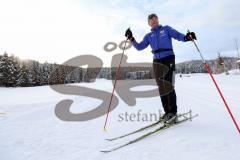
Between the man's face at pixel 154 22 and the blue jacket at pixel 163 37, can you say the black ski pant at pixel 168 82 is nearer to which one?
the blue jacket at pixel 163 37

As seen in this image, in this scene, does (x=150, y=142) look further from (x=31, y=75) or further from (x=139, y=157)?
(x=31, y=75)

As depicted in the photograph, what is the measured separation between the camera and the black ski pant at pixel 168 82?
5.15m

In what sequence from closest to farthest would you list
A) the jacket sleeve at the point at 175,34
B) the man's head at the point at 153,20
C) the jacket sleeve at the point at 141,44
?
the jacket sleeve at the point at 175,34, the man's head at the point at 153,20, the jacket sleeve at the point at 141,44

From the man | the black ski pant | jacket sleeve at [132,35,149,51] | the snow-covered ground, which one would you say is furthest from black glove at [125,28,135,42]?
the snow-covered ground

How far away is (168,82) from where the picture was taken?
205 inches

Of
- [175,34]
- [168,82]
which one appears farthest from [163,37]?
[168,82]

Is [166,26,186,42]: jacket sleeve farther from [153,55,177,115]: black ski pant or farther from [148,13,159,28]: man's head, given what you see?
[153,55,177,115]: black ski pant

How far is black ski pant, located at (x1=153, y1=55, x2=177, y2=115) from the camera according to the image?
5.15 metres

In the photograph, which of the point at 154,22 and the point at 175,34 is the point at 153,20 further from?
the point at 175,34

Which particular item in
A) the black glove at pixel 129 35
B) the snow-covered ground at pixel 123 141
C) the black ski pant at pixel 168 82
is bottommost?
the snow-covered ground at pixel 123 141

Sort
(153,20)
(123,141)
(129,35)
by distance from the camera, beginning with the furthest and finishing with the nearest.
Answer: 1. (129,35)
2. (153,20)
3. (123,141)

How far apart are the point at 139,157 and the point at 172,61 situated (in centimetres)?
254

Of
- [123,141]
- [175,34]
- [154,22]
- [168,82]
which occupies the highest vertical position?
[154,22]

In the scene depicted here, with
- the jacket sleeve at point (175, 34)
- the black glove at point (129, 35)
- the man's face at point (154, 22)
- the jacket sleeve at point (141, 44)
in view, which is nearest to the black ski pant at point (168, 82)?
the jacket sleeve at point (175, 34)
